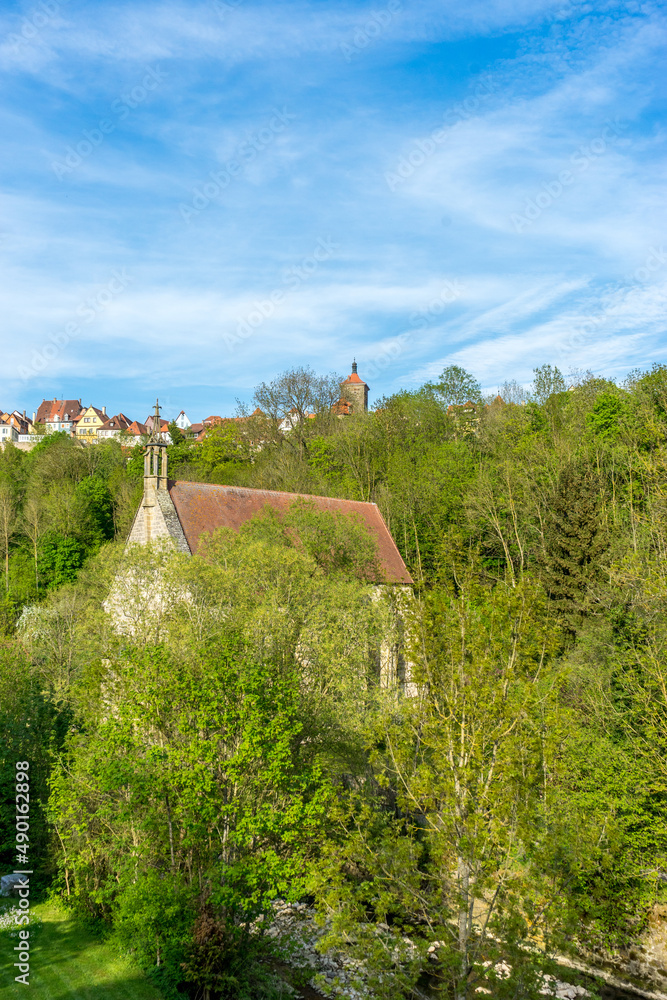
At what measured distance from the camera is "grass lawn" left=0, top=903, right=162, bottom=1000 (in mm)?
12445

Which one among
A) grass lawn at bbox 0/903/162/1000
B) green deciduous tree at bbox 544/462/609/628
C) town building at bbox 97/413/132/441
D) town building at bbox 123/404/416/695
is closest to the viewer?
grass lawn at bbox 0/903/162/1000

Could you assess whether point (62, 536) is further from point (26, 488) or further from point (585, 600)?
point (585, 600)

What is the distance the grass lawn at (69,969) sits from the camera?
1245 cm

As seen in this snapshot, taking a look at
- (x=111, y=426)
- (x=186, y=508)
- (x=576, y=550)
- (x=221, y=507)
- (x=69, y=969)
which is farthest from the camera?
(x=111, y=426)

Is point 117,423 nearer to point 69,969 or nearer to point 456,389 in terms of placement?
point 456,389

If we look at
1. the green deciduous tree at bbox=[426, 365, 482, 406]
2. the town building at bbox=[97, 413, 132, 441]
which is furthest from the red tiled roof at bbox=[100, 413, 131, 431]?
the green deciduous tree at bbox=[426, 365, 482, 406]

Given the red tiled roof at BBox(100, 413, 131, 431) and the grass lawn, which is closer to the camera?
the grass lawn

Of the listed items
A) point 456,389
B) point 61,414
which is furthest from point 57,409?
point 456,389

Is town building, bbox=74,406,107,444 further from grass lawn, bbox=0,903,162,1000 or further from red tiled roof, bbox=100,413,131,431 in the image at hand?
grass lawn, bbox=0,903,162,1000

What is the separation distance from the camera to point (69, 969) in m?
13.5

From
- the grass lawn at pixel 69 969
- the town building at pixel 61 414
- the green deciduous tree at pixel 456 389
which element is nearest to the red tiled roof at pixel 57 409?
the town building at pixel 61 414

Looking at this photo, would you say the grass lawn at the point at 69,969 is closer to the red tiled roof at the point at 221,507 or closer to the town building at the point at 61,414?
the red tiled roof at the point at 221,507

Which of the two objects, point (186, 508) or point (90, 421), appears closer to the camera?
point (186, 508)

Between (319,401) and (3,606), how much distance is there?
3006 centimetres
